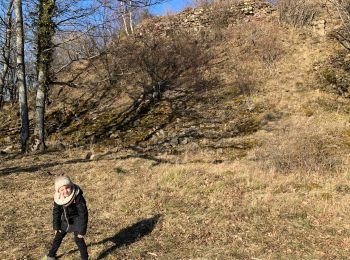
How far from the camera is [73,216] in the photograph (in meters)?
5.46

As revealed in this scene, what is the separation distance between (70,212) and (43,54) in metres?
9.42

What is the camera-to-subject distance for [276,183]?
9062 millimetres

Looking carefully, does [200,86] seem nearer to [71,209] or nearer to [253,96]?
[253,96]

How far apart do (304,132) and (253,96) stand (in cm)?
446

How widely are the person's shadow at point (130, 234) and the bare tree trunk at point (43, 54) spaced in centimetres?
758

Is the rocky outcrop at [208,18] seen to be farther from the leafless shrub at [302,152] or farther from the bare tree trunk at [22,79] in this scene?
the leafless shrub at [302,152]

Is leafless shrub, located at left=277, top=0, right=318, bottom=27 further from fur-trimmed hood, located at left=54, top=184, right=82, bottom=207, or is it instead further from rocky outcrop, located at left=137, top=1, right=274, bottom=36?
fur-trimmed hood, located at left=54, top=184, right=82, bottom=207

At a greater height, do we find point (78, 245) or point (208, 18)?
point (208, 18)

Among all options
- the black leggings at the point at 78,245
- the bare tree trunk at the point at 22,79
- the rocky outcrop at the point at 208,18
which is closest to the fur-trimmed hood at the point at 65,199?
the black leggings at the point at 78,245

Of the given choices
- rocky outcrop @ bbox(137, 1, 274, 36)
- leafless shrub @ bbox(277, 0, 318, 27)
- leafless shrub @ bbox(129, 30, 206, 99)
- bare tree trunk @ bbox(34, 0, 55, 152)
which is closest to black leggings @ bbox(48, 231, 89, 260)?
bare tree trunk @ bbox(34, 0, 55, 152)

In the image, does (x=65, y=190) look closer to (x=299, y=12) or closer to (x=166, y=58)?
(x=166, y=58)

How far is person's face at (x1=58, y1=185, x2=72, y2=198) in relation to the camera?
205 inches

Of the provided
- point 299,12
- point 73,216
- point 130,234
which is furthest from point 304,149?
point 299,12

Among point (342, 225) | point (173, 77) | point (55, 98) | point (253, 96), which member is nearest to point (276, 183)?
point (342, 225)
